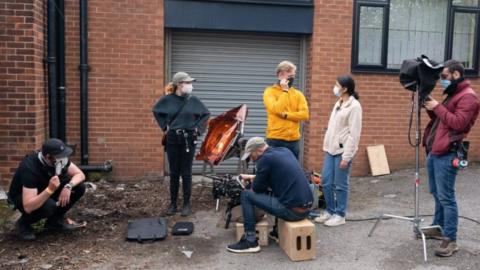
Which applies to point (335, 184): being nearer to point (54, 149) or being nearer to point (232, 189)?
point (232, 189)

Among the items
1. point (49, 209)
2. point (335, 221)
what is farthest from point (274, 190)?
point (49, 209)

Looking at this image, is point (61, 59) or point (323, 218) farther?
point (61, 59)

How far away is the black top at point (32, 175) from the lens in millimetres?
5223

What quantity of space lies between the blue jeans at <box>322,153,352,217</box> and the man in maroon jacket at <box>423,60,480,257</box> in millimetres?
1047

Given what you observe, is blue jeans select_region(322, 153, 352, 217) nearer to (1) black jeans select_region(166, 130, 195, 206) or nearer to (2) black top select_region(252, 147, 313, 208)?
(2) black top select_region(252, 147, 313, 208)

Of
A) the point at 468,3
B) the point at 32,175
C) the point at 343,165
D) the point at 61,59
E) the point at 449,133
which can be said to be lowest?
the point at 32,175

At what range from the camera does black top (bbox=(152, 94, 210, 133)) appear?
6508 millimetres

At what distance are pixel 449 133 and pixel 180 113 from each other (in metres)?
3.24

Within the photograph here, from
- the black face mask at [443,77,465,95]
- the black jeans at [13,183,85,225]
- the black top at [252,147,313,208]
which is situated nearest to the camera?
the black face mask at [443,77,465,95]

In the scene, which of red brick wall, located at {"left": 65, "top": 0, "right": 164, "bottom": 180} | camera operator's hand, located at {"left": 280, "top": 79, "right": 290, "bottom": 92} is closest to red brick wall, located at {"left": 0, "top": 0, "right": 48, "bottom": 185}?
red brick wall, located at {"left": 65, "top": 0, "right": 164, "bottom": 180}

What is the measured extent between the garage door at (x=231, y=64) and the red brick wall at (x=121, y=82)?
51 cm

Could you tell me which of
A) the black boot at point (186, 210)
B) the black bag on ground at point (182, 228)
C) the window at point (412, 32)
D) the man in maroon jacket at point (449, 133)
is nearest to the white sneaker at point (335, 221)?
the man in maroon jacket at point (449, 133)

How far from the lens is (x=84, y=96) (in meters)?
8.08

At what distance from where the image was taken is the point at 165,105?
257 inches
